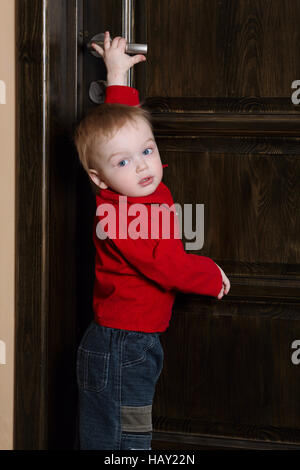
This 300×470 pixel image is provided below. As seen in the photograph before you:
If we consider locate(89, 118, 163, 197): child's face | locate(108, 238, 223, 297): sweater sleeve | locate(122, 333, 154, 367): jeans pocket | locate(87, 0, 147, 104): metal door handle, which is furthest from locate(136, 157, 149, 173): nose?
locate(122, 333, 154, 367): jeans pocket

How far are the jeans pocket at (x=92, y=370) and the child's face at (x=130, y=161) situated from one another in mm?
395

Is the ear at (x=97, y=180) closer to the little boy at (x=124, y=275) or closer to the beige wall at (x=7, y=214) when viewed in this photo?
the little boy at (x=124, y=275)

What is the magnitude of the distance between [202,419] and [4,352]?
56cm

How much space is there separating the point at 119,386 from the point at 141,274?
0.27 metres

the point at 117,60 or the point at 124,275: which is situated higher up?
the point at 117,60

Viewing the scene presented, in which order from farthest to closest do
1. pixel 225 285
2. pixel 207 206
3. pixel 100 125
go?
pixel 207 206, pixel 225 285, pixel 100 125

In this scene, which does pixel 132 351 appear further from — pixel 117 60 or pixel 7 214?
pixel 117 60

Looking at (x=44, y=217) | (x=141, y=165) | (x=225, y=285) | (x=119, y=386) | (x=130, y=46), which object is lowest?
(x=119, y=386)

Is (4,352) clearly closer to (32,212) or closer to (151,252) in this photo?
(32,212)

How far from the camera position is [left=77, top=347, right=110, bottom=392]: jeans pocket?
133cm

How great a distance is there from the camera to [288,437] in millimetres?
1501

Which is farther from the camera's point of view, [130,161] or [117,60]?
[117,60]

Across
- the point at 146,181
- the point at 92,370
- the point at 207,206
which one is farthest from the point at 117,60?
A: the point at 92,370

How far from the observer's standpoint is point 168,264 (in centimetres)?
128
